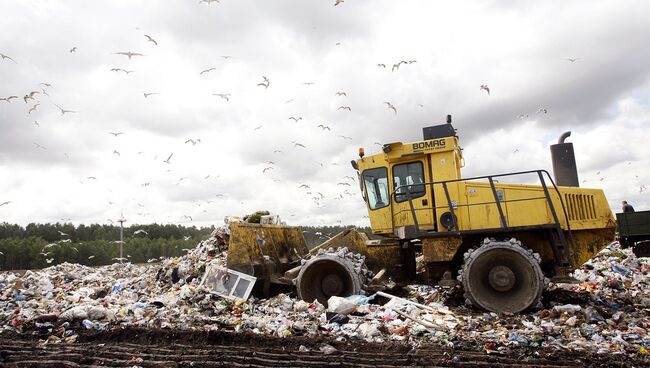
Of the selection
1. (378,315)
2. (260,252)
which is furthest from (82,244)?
(378,315)

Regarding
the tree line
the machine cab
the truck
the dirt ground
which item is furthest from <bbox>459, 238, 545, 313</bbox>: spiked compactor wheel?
the tree line

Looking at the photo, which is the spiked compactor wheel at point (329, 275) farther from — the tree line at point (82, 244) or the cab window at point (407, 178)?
the tree line at point (82, 244)

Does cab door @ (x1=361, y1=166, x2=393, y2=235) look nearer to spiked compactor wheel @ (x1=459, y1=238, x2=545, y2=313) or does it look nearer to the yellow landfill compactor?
the yellow landfill compactor

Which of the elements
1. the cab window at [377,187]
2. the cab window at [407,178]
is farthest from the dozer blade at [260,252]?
the cab window at [407,178]

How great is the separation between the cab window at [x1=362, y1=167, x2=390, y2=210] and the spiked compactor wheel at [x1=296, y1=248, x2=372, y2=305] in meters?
1.03

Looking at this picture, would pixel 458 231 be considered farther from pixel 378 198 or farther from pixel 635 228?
pixel 635 228

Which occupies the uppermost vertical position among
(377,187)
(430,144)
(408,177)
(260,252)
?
(430,144)

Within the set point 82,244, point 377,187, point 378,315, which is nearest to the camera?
point 378,315

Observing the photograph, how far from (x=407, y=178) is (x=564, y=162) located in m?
2.84

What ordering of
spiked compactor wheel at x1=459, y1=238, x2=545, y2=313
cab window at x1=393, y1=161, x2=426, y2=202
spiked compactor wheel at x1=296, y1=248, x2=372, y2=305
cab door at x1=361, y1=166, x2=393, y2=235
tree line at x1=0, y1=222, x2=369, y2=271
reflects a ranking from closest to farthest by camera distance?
1. spiked compactor wheel at x1=459, y1=238, x2=545, y2=313
2. spiked compactor wheel at x1=296, y1=248, x2=372, y2=305
3. cab window at x1=393, y1=161, x2=426, y2=202
4. cab door at x1=361, y1=166, x2=393, y2=235
5. tree line at x1=0, y1=222, x2=369, y2=271

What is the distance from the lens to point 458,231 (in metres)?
Answer: 7.21

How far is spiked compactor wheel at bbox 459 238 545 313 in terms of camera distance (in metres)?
6.71

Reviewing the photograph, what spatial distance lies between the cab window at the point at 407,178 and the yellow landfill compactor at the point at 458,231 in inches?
0.7

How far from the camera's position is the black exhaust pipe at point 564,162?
26.6ft
